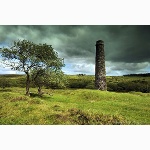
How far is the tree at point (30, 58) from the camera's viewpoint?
89.2ft

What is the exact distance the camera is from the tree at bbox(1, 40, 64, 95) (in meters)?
27.2

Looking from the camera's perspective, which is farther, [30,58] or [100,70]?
[100,70]

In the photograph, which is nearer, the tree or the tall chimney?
the tree

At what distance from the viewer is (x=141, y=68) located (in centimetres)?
2341

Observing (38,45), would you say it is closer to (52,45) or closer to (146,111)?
(52,45)

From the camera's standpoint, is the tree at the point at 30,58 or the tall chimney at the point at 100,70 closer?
the tree at the point at 30,58

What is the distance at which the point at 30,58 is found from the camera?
2733 cm
